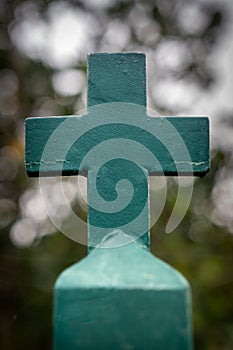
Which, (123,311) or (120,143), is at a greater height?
(120,143)

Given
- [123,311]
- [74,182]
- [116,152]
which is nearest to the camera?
[123,311]

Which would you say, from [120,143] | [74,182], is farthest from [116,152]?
[74,182]

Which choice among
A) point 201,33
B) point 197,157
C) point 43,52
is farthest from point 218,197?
point 197,157

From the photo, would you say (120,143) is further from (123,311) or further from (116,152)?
(123,311)

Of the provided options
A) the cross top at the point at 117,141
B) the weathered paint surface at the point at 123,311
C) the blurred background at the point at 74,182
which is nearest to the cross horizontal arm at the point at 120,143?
the cross top at the point at 117,141

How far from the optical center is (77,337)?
3.28 feet

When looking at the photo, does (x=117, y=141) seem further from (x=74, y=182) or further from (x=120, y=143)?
(x=74, y=182)

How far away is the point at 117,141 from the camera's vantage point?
120 cm

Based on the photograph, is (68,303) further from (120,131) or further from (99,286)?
(120,131)

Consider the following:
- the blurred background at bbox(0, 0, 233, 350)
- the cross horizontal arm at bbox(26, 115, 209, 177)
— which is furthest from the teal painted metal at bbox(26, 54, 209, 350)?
the blurred background at bbox(0, 0, 233, 350)

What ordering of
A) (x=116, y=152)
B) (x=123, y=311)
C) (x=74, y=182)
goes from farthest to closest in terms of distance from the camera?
(x=74, y=182) < (x=116, y=152) < (x=123, y=311)

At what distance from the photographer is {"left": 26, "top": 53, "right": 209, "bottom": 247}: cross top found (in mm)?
1186

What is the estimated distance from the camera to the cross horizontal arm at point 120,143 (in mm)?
1196

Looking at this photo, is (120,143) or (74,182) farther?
(74,182)
